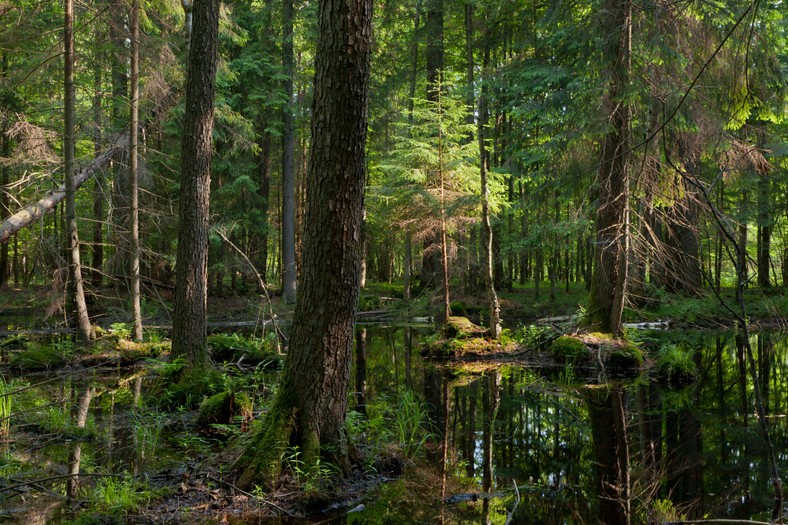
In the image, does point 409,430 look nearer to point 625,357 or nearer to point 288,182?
point 625,357

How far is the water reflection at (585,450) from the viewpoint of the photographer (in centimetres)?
462

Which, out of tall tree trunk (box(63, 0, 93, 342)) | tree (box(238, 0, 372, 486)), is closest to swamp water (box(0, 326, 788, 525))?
tree (box(238, 0, 372, 486))

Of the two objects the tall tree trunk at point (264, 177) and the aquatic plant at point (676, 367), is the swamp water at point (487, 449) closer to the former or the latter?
the aquatic plant at point (676, 367)

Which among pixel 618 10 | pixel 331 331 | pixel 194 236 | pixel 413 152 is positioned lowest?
pixel 331 331

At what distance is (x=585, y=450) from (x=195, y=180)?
6072 mm

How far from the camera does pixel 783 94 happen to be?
10.5 metres

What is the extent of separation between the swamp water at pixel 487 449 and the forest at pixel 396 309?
4cm

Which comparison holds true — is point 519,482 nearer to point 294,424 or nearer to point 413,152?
point 294,424

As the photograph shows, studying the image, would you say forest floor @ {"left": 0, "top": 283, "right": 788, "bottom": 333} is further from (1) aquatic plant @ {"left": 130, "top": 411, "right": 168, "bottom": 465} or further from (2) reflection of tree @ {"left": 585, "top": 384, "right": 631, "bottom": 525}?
(1) aquatic plant @ {"left": 130, "top": 411, "right": 168, "bottom": 465}

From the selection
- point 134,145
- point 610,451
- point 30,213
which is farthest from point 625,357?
point 30,213

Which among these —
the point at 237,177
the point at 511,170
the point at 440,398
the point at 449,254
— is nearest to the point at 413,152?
the point at 449,254

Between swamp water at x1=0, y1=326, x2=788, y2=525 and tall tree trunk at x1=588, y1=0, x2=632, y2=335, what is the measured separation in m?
1.95

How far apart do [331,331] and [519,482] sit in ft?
7.41

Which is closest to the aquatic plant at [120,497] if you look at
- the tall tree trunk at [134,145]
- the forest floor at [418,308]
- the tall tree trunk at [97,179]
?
the tall tree trunk at [97,179]
